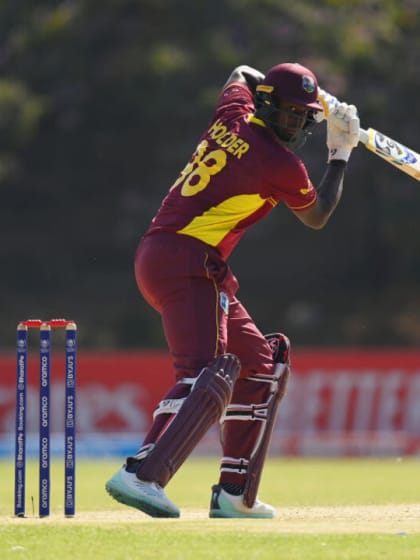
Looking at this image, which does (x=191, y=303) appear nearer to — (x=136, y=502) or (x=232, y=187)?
(x=232, y=187)

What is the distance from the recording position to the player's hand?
6324 mm

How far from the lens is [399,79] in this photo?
24.4m

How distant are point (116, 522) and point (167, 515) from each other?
0.74 feet

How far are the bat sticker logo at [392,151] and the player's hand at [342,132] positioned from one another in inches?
19.1

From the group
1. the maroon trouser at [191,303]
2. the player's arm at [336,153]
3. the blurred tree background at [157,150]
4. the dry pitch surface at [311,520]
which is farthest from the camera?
the blurred tree background at [157,150]

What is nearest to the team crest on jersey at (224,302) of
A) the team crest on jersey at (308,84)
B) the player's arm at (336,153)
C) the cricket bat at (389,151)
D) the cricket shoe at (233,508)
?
the player's arm at (336,153)

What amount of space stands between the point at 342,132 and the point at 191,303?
122 centimetres

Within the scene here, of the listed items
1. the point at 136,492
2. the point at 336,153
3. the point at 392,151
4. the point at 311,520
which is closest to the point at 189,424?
the point at 136,492

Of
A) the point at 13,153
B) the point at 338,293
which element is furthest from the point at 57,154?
the point at 338,293

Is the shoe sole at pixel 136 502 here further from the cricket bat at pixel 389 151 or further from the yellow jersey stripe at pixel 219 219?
the cricket bat at pixel 389 151

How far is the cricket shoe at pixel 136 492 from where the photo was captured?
218 inches

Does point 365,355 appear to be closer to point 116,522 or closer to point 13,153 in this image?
point 13,153

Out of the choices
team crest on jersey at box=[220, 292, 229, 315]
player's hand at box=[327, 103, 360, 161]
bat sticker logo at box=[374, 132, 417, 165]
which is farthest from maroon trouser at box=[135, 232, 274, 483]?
bat sticker logo at box=[374, 132, 417, 165]

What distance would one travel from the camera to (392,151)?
273 inches
